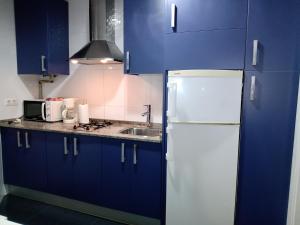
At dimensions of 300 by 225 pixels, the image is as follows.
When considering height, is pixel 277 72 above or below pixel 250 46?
below

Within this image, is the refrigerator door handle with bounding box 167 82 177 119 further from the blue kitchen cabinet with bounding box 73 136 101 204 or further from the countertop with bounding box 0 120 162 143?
the blue kitchen cabinet with bounding box 73 136 101 204

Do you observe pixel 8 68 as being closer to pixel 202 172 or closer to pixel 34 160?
pixel 34 160

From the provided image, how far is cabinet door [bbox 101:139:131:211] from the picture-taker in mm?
2195

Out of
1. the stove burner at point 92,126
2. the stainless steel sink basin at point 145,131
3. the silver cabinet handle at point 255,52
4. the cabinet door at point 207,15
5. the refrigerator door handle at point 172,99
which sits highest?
the cabinet door at point 207,15

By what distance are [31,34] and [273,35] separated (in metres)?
2.56

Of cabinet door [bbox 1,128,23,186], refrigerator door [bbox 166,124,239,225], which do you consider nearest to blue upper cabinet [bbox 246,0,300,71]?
refrigerator door [bbox 166,124,239,225]

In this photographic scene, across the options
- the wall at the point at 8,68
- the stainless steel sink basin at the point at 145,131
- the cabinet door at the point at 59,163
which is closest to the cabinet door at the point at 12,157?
the wall at the point at 8,68

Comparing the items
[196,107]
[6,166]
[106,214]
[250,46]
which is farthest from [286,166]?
[6,166]

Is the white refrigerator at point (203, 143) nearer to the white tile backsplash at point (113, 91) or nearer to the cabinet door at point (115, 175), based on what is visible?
the cabinet door at point (115, 175)

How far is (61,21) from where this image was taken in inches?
111

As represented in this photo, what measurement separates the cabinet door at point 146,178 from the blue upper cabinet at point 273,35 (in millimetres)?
1067

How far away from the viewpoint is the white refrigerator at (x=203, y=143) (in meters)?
1.74

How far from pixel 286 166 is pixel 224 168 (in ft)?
1.45

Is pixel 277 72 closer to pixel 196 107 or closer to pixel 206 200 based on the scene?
pixel 196 107
